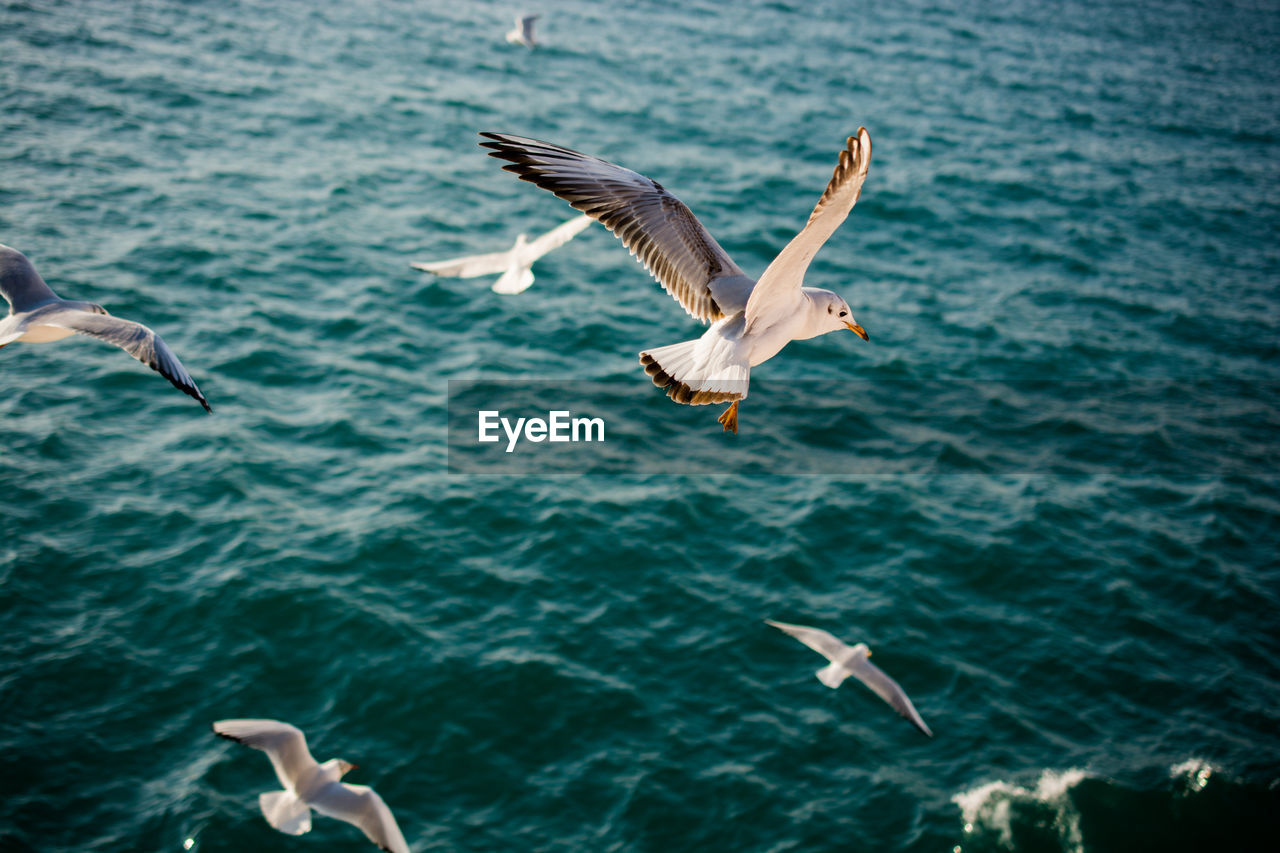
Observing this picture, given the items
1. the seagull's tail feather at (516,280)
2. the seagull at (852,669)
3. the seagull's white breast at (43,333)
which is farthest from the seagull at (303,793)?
the seagull's tail feather at (516,280)

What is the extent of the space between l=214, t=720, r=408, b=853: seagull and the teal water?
796mm

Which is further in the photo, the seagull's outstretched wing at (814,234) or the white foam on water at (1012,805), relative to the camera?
the white foam on water at (1012,805)

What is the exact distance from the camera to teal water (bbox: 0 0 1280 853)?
10.6m

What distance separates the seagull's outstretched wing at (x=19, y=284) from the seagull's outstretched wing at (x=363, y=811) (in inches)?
201

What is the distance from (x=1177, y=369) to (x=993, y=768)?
1040 centimetres

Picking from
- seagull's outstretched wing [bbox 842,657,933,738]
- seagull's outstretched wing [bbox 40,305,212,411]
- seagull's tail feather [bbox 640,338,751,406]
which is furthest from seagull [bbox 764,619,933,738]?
seagull's outstretched wing [bbox 40,305,212,411]

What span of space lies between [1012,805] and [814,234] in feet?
25.5

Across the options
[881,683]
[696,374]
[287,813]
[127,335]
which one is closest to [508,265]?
[127,335]

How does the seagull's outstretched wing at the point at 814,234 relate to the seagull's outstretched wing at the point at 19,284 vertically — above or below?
above

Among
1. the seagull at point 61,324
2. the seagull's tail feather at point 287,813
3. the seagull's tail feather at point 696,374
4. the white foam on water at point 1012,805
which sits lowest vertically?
the white foam on water at point 1012,805

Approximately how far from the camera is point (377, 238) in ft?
63.5

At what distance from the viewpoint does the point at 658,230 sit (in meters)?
7.49

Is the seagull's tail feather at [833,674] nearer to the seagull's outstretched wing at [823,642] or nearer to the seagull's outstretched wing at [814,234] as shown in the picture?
the seagull's outstretched wing at [823,642]

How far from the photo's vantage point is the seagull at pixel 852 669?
10.6 metres
